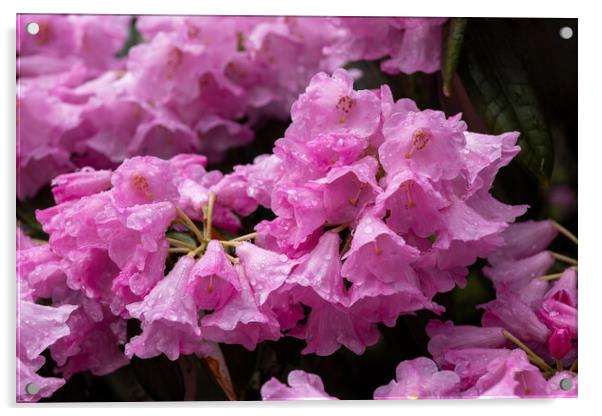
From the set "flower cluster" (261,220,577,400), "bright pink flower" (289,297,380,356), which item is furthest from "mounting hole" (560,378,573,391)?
"bright pink flower" (289,297,380,356)

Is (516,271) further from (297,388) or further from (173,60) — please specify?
(173,60)

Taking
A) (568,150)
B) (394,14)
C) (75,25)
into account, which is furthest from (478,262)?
(75,25)

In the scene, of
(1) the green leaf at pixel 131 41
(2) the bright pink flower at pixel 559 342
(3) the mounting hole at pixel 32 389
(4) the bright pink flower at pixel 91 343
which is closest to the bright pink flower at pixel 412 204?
(2) the bright pink flower at pixel 559 342

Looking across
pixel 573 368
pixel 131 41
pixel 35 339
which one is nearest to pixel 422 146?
pixel 573 368

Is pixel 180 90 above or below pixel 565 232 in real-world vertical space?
above

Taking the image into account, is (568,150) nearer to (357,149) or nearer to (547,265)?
(547,265)

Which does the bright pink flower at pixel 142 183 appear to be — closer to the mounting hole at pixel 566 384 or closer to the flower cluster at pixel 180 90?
the flower cluster at pixel 180 90

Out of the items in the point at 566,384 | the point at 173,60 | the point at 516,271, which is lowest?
the point at 566,384
